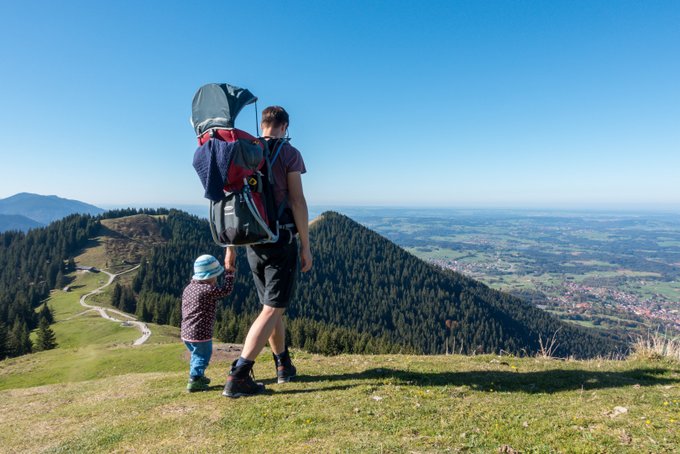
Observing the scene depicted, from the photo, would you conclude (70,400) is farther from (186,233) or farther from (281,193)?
(186,233)

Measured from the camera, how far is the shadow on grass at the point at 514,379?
6492mm

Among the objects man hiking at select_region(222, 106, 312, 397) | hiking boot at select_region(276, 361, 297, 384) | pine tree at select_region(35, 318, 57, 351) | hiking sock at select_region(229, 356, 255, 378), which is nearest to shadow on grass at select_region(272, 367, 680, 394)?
hiking boot at select_region(276, 361, 297, 384)

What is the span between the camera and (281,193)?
5.64 m

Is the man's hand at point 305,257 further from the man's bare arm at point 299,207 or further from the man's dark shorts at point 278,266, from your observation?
the man's dark shorts at point 278,266

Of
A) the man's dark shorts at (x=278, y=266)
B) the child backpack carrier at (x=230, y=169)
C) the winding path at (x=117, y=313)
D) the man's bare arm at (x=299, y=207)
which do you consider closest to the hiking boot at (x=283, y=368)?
the man's dark shorts at (x=278, y=266)

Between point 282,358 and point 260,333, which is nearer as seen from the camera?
point 260,333

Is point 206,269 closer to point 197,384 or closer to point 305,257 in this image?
point 197,384

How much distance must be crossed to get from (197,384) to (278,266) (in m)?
2.97

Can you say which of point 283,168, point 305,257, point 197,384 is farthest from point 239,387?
point 283,168

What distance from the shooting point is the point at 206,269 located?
6.75 metres

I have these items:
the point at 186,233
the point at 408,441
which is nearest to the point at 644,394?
the point at 408,441

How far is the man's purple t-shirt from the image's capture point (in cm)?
558

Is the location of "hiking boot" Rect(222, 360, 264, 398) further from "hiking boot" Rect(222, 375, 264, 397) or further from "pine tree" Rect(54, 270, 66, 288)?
"pine tree" Rect(54, 270, 66, 288)

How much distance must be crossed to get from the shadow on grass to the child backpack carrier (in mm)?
3024
